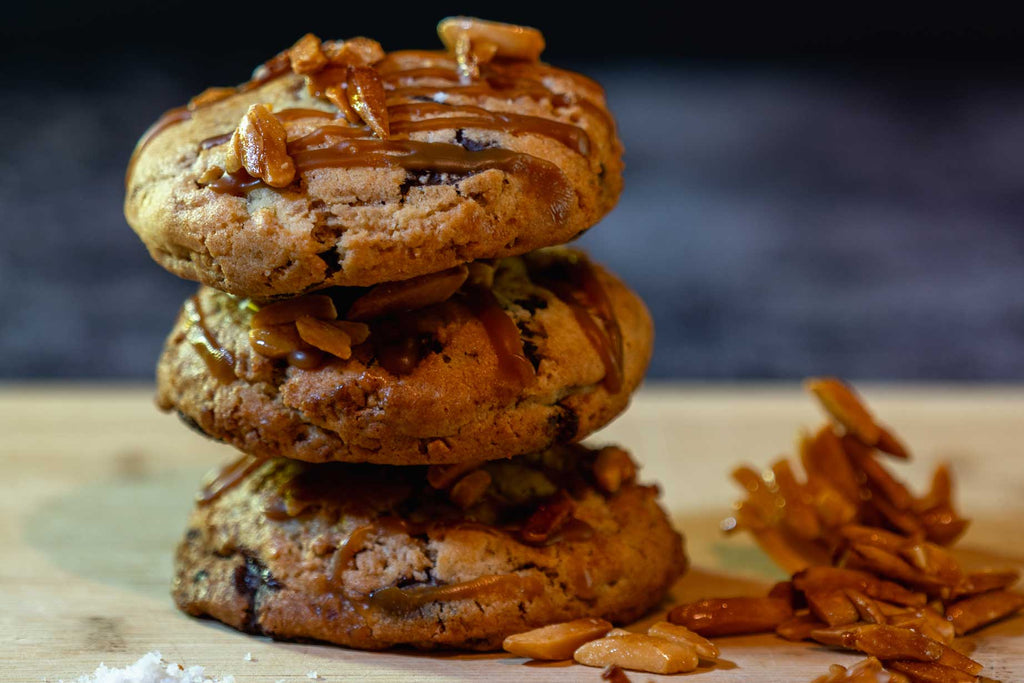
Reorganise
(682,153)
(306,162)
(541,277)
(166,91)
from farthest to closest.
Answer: (682,153), (166,91), (541,277), (306,162)

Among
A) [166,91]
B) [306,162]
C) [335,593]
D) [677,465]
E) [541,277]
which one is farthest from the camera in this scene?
[166,91]

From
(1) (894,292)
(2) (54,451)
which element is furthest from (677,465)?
(1) (894,292)

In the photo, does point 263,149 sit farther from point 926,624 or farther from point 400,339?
point 926,624

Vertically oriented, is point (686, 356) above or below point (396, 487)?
below

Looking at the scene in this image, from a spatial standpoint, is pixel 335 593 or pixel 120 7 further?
pixel 120 7

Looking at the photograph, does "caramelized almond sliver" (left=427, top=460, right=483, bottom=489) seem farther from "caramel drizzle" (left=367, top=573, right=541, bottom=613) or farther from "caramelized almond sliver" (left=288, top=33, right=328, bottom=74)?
"caramelized almond sliver" (left=288, top=33, right=328, bottom=74)

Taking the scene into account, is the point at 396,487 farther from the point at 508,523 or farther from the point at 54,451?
the point at 54,451

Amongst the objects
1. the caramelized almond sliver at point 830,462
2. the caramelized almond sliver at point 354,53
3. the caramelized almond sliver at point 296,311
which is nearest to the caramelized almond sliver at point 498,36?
the caramelized almond sliver at point 354,53

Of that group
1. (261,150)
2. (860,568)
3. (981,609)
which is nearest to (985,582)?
(981,609)
